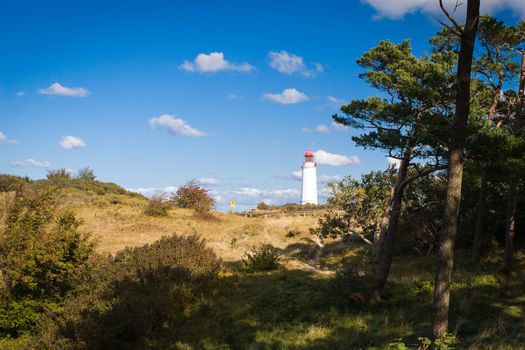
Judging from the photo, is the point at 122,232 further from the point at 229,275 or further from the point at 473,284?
the point at 473,284

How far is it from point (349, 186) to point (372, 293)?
1144 centimetres

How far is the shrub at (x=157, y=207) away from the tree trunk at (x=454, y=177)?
3615 centimetres

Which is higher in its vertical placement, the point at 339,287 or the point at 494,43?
the point at 494,43

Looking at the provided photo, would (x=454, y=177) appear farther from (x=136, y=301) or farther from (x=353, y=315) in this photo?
(x=136, y=301)

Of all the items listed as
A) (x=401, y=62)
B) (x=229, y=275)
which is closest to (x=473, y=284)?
(x=401, y=62)

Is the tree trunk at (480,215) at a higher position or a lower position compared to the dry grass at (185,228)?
higher

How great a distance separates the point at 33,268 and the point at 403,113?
15.2 metres

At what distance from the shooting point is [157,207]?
41.3 meters

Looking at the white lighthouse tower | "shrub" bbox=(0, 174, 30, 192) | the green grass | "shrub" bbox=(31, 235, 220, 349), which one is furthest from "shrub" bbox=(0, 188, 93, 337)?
the white lighthouse tower

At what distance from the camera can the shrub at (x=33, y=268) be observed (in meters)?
15.1

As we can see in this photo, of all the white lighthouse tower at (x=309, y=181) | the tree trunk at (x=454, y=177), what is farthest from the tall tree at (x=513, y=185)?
the white lighthouse tower at (x=309, y=181)

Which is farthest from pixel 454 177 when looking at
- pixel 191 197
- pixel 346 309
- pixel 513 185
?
pixel 191 197

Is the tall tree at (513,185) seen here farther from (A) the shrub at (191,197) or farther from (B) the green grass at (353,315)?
(A) the shrub at (191,197)

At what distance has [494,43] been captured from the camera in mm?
16078
